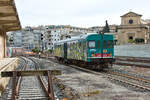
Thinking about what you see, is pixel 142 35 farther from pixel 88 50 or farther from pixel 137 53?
pixel 88 50

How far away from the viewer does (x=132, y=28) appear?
7119 cm

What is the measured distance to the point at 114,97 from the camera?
8.30m

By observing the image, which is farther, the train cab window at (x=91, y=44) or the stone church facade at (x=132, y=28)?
the stone church facade at (x=132, y=28)

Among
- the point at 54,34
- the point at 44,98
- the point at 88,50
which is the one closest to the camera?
the point at 44,98

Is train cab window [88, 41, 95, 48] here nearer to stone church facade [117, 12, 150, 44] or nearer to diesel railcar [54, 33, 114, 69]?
diesel railcar [54, 33, 114, 69]

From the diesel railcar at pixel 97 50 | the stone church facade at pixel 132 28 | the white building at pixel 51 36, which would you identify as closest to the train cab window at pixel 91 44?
the diesel railcar at pixel 97 50

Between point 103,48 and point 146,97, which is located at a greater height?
point 103,48

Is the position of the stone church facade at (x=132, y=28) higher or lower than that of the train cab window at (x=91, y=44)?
higher

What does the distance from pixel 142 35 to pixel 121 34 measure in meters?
6.28

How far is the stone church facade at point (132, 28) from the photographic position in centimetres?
6994

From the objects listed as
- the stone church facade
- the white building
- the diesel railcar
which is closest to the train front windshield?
the diesel railcar

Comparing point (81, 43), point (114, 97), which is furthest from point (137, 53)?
point (114, 97)

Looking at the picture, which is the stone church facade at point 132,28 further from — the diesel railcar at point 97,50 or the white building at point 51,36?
the white building at point 51,36

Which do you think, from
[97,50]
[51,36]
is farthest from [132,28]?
[51,36]
